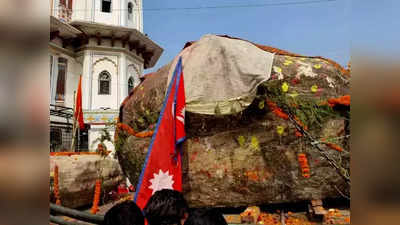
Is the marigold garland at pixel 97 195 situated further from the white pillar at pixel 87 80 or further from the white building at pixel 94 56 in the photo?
the white pillar at pixel 87 80

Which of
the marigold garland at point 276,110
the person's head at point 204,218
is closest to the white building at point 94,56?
the marigold garland at point 276,110

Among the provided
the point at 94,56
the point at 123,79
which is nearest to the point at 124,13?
the point at 94,56

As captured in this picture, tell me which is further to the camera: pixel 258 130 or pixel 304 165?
pixel 258 130

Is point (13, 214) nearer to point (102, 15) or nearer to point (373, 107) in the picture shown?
point (373, 107)

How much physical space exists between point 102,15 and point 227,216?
1641 centimetres

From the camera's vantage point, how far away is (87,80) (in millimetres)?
16109

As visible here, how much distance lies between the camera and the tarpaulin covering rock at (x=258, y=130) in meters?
4.08

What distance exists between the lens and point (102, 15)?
16.9m

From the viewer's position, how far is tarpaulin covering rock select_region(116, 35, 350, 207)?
4078mm

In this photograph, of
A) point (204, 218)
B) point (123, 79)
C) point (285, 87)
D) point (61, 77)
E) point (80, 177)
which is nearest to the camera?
point (204, 218)

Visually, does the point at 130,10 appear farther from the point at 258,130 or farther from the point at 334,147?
the point at 334,147

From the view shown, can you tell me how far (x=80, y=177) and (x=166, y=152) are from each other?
A: 9.92ft

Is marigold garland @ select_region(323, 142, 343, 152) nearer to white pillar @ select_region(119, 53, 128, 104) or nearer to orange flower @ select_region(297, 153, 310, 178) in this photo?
orange flower @ select_region(297, 153, 310, 178)

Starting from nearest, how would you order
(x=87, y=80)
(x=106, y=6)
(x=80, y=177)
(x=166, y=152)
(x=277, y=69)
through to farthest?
(x=166, y=152) → (x=277, y=69) → (x=80, y=177) → (x=87, y=80) → (x=106, y=6)
